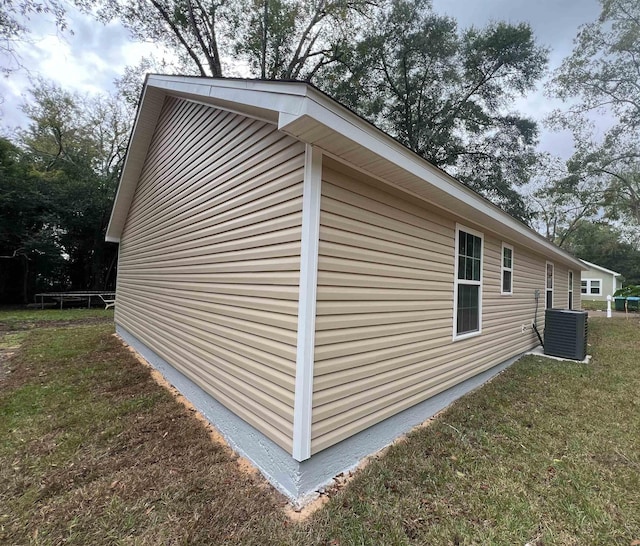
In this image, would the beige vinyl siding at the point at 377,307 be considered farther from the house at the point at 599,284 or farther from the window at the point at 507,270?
the house at the point at 599,284

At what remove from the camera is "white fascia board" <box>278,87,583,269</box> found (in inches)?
76.6

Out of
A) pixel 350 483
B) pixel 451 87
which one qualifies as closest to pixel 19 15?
pixel 350 483

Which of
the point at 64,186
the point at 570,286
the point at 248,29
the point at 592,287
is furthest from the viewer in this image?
the point at 592,287

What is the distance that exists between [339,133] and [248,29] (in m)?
13.5

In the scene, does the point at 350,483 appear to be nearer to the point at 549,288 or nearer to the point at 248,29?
the point at 549,288

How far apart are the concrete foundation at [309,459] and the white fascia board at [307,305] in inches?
9.0

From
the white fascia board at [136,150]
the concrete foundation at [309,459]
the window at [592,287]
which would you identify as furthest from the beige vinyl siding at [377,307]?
the window at [592,287]

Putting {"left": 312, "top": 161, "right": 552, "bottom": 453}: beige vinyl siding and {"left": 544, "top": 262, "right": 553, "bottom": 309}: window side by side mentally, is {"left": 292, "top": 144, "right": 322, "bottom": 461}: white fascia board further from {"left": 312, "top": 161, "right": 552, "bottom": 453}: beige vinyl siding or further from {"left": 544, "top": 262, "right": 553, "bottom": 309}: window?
{"left": 544, "top": 262, "right": 553, "bottom": 309}: window

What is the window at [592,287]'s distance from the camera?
87.0ft

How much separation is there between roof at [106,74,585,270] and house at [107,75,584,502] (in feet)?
0.05

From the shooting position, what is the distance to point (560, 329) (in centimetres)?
649

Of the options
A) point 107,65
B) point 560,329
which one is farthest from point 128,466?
point 107,65

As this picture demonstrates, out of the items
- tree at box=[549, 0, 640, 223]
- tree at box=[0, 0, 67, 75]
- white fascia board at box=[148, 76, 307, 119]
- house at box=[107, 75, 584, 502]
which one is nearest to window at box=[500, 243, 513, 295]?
house at box=[107, 75, 584, 502]

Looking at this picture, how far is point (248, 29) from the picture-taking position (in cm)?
1205
